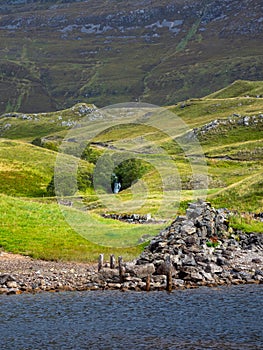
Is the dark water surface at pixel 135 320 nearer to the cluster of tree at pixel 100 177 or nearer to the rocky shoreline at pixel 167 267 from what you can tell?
the rocky shoreline at pixel 167 267

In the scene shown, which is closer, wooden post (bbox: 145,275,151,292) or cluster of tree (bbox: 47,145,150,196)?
wooden post (bbox: 145,275,151,292)

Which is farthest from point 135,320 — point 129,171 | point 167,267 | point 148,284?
point 129,171

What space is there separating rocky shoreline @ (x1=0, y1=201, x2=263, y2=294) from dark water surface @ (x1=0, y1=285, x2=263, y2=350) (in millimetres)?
2008

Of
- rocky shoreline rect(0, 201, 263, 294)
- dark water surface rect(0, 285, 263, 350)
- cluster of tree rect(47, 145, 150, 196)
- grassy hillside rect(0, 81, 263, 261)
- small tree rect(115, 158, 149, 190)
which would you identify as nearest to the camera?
dark water surface rect(0, 285, 263, 350)

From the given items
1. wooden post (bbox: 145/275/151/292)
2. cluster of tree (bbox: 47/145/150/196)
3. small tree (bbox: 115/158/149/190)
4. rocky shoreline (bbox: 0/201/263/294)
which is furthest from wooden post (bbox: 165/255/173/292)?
small tree (bbox: 115/158/149/190)

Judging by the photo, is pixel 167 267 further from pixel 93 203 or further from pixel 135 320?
pixel 93 203

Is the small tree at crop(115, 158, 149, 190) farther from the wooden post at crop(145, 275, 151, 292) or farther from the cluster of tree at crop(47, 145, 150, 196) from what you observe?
the wooden post at crop(145, 275, 151, 292)

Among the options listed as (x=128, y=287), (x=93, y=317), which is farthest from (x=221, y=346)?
(x=128, y=287)

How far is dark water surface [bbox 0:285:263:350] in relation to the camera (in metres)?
32.2

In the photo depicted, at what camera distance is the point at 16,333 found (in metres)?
33.9

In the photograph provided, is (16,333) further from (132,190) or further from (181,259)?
(132,190)

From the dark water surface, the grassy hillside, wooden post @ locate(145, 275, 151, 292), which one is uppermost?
the grassy hillside

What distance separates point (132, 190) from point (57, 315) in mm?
92733

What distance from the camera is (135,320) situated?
120 ft
